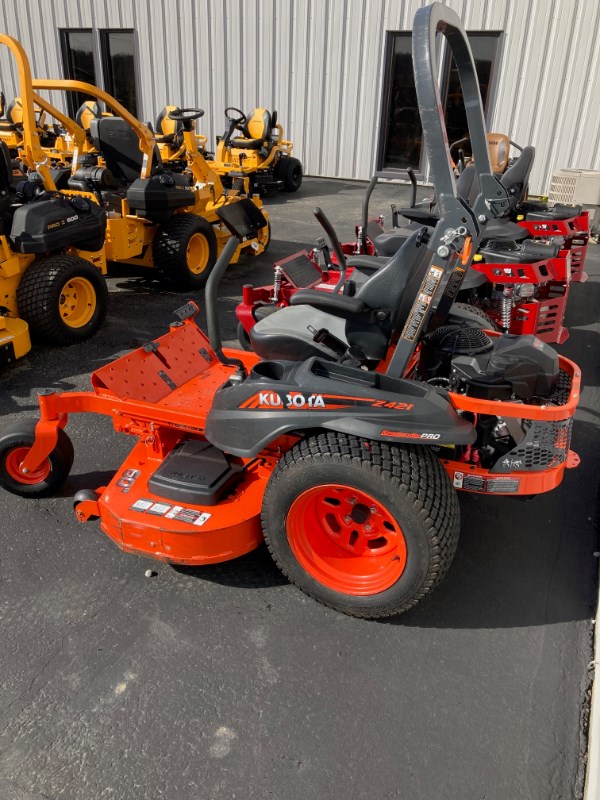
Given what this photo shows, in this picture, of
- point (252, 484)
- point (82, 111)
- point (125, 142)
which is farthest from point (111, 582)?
point (82, 111)

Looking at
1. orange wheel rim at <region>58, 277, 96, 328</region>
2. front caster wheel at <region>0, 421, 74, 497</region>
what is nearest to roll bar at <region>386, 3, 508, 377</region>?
front caster wheel at <region>0, 421, 74, 497</region>

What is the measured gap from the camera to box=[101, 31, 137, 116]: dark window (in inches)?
558

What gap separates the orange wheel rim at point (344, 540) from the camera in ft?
Answer: 7.70

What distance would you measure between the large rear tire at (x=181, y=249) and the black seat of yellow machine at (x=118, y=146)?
1.16 m

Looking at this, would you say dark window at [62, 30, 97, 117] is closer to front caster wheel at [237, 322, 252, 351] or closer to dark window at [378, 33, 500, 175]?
dark window at [378, 33, 500, 175]

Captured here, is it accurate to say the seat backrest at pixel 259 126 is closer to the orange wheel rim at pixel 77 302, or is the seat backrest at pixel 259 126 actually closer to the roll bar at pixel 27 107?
the roll bar at pixel 27 107

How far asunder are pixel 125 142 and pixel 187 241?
164cm

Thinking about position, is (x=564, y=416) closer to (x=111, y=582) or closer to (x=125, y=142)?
(x=111, y=582)

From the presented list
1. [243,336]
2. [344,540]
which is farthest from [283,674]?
[243,336]

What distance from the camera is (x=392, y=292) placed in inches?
104

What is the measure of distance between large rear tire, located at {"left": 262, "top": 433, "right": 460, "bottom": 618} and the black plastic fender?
0.08 m

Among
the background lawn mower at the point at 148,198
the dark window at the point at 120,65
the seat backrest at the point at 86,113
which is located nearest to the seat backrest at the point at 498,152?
the background lawn mower at the point at 148,198

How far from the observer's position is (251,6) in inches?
491

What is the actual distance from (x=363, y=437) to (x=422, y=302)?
52cm
